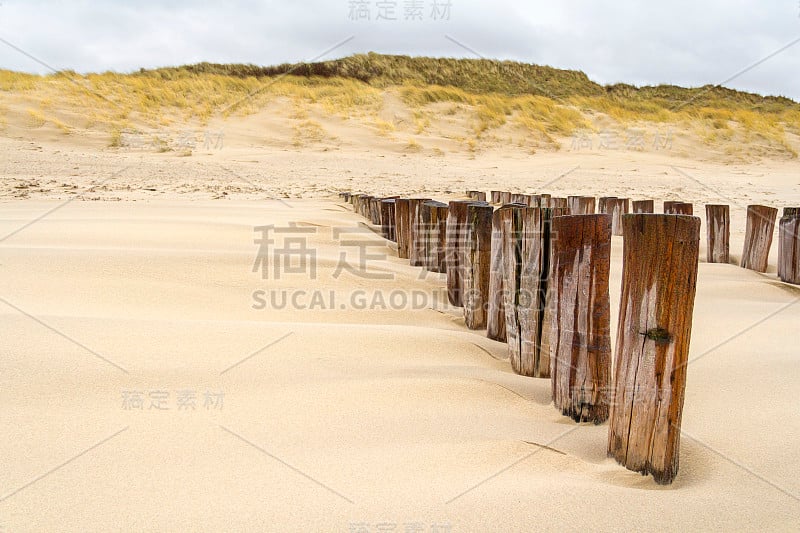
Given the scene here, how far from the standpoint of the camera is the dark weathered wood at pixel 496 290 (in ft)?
9.86

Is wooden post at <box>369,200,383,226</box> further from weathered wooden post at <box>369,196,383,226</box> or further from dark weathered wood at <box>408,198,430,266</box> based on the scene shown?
dark weathered wood at <box>408,198,430,266</box>

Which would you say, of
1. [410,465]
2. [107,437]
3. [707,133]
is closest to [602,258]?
[410,465]

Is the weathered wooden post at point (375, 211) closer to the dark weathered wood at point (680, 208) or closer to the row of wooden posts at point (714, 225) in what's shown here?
the row of wooden posts at point (714, 225)

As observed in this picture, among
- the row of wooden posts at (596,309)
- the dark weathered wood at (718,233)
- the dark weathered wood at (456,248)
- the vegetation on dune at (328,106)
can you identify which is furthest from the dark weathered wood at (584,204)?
the vegetation on dune at (328,106)

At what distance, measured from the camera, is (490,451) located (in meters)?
1.87

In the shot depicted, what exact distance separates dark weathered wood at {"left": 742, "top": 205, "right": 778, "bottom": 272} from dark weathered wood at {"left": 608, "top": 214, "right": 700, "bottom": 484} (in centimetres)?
393

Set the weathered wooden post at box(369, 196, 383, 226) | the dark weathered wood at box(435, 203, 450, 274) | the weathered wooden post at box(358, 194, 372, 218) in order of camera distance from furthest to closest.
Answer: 1. the weathered wooden post at box(358, 194, 372, 218)
2. the weathered wooden post at box(369, 196, 383, 226)
3. the dark weathered wood at box(435, 203, 450, 274)

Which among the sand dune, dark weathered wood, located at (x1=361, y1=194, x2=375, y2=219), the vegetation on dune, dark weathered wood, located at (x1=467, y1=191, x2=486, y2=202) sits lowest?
the sand dune

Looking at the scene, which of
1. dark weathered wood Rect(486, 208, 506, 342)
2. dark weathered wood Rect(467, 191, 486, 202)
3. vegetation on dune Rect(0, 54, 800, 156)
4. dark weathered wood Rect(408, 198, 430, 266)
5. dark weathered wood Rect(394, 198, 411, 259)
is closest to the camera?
dark weathered wood Rect(486, 208, 506, 342)

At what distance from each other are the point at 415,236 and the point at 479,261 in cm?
165

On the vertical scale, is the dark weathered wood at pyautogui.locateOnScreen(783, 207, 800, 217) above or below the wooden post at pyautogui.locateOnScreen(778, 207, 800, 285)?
above

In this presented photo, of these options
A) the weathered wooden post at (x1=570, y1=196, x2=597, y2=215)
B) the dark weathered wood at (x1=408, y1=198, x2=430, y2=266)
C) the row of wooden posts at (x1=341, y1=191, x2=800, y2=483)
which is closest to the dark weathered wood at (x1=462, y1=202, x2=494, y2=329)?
the row of wooden posts at (x1=341, y1=191, x2=800, y2=483)

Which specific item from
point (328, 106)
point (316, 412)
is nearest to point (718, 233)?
point (316, 412)

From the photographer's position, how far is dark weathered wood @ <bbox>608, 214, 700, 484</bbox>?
173 centimetres
